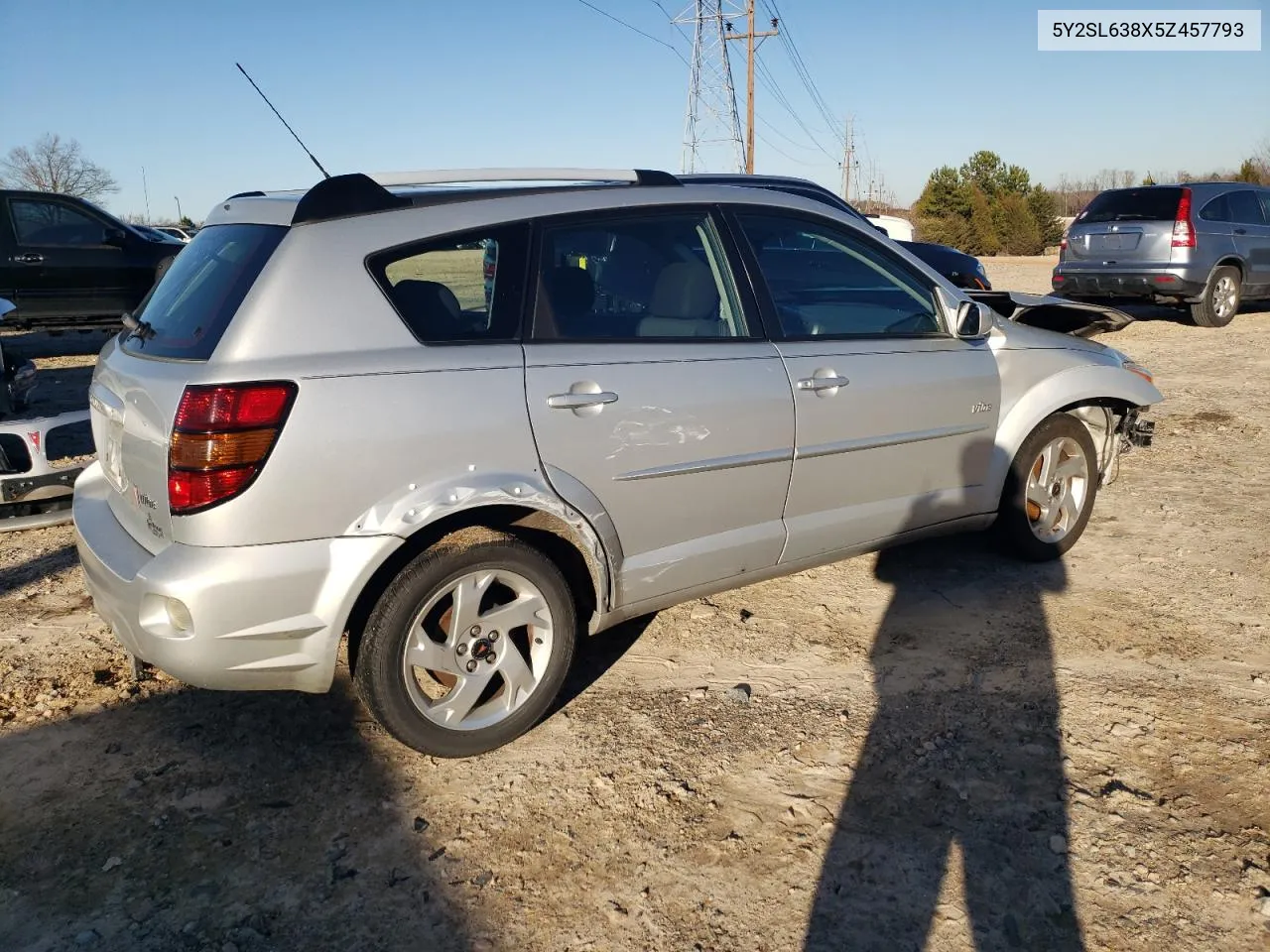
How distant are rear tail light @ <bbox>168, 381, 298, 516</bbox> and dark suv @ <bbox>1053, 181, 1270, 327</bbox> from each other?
12408 mm

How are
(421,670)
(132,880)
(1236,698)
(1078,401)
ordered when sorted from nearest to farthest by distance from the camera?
(132,880) → (421,670) → (1236,698) → (1078,401)

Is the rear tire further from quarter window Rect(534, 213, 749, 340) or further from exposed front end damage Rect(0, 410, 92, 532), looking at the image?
exposed front end damage Rect(0, 410, 92, 532)

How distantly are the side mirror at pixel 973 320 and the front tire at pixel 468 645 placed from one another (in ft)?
6.73

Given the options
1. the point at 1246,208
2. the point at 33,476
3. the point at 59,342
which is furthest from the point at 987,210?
the point at 33,476

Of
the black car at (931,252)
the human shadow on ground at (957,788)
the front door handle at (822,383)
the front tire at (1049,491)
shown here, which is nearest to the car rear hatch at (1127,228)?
the black car at (931,252)

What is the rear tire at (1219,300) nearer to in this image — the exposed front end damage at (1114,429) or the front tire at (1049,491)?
the exposed front end damage at (1114,429)

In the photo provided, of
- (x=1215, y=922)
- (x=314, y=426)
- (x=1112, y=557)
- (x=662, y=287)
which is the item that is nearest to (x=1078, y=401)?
(x=1112, y=557)

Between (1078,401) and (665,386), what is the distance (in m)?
2.37

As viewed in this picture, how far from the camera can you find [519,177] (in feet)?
11.3

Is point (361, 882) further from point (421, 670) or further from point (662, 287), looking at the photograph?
point (662, 287)

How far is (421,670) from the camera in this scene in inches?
129

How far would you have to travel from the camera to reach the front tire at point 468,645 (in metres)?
2.92

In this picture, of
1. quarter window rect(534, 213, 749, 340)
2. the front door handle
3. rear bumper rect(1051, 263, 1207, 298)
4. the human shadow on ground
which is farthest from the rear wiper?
rear bumper rect(1051, 263, 1207, 298)

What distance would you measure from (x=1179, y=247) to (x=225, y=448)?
41.6 feet
